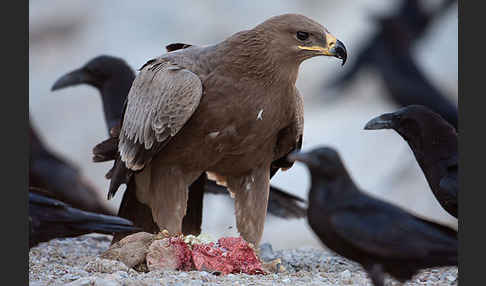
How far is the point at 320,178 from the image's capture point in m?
4.26

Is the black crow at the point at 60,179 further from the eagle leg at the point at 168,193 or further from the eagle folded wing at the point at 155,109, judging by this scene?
the eagle folded wing at the point at 155,109

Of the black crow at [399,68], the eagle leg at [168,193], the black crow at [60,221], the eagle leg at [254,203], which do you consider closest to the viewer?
the black crow at [60,221]

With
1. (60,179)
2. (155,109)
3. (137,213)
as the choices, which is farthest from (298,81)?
(155,109)

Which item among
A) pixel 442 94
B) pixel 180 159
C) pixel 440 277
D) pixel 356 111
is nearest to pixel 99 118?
pixel 356 111

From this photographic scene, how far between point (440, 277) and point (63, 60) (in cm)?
946

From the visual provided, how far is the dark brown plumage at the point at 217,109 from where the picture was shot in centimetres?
557

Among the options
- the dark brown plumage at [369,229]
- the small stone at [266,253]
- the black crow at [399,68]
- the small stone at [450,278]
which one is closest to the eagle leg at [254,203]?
the small stone at [266,253]

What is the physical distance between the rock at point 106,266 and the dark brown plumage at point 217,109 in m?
0.82

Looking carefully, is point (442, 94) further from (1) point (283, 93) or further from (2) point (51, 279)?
(2) point (51, 279)

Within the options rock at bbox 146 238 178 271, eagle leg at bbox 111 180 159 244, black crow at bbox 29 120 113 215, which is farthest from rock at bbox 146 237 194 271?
black crow at bbox 29 120 113 215

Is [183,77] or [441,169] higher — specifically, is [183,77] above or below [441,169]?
above

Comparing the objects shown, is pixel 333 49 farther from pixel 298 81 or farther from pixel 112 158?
pixel 298 81

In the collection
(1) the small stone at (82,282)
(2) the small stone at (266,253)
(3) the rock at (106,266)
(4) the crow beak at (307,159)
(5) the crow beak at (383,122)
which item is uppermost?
(5) the crow beak at (383,122)

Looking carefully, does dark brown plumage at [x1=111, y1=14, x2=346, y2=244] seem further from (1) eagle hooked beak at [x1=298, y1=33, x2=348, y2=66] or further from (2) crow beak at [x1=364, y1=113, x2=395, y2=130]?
(2) crow beak at [x1=364, y1=113, x2=395, y2=130]
